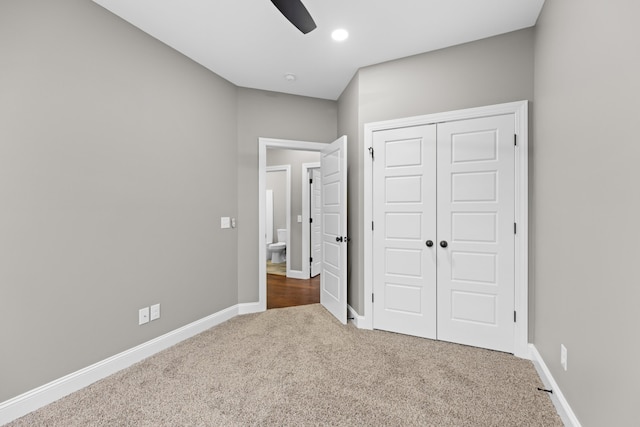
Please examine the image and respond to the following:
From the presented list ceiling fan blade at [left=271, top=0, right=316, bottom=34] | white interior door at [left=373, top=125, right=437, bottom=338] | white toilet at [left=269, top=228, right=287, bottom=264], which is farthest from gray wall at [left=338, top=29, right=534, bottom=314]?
white toilet at [left=269, top=228, right=287, bottom=264]

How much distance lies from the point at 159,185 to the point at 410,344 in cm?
265

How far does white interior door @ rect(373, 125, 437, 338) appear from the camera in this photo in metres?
2.60

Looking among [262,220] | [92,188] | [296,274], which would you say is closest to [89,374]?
[92,188]

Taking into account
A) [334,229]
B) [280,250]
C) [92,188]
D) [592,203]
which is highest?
[92,188]

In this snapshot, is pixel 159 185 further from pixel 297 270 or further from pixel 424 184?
pixel 297 270

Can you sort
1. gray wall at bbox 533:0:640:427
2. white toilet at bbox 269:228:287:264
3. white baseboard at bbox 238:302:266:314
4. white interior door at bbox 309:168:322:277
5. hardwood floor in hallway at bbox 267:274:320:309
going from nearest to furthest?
gray wall at bbox 533:0:640:427 < white baseboard at bbox 238:302:266:314 < hardwood floor in hallway at bbox 267:274:320:309 < white interior door at bbox 309:168:322:277 < white toilet at bbox 269:228:287:264

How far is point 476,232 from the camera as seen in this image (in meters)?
2.44

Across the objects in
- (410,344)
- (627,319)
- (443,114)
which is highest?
(443,114)

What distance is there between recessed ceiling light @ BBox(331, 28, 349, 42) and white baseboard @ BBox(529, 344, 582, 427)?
9.62ft

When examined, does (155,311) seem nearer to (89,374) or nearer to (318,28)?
(89,374)

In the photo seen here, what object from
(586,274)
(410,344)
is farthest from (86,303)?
(586,274)

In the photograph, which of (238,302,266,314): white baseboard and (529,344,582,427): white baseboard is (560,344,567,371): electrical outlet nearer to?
(529,344,582,427): white baseboard

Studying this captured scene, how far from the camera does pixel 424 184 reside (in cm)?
262

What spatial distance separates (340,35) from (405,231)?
6.02 ft
